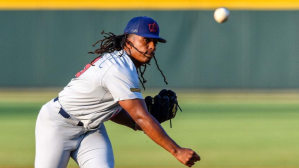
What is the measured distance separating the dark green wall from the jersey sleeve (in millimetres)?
6981

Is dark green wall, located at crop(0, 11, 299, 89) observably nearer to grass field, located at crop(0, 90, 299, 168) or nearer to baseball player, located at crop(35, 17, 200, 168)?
grass field, located at crop(0, 90, 299, 168)

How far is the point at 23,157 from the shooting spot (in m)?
5.99

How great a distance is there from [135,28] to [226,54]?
7.01 metres

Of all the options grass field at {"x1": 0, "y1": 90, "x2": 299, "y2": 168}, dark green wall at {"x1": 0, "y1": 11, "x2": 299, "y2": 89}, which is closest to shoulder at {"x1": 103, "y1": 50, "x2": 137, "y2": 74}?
grass field at {"x1": 0, "y1": 90, "x2": 299, "y2": 168}

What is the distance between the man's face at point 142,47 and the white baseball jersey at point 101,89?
0.07m

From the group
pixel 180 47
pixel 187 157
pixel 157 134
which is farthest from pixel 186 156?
pixel 180 47

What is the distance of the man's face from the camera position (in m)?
3.30

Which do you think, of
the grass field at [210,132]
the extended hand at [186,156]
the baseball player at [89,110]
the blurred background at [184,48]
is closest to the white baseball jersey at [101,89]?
the baseball player at [89,110]

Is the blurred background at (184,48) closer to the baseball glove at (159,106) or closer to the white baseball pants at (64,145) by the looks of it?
the baseball glove at (159,106)

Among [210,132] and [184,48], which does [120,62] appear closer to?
[210,132]

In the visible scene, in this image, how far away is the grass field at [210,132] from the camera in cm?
582

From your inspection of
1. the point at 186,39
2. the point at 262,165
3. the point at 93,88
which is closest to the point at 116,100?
the point at 93,88

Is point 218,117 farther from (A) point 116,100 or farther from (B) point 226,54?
(A) point 116,100

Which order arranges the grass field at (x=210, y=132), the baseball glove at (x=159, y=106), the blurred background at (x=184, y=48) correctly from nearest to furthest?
the baseball glove at (x=159, y=106)
the grass field at (x=210, y=132)
the blurred background at (x=184, y=48)
